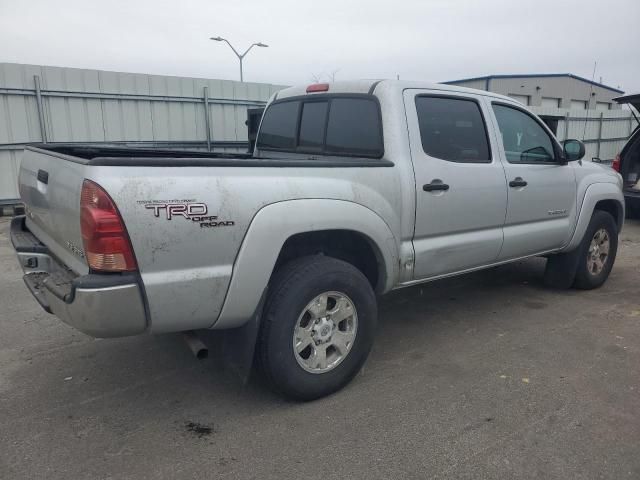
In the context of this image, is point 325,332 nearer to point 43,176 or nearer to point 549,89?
point 43,176

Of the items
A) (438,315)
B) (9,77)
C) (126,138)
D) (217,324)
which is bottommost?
(438,315)

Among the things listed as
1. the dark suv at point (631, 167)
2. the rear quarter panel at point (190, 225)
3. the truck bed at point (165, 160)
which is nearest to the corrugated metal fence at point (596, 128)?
the dark suv at point (631, 167)

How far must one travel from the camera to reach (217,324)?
278 centimetres

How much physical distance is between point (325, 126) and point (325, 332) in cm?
163

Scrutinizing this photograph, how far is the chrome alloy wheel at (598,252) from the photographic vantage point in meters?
5.33

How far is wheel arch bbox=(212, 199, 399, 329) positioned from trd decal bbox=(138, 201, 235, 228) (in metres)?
0.20

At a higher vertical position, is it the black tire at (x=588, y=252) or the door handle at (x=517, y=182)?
the door handle at (x=517, y=182)

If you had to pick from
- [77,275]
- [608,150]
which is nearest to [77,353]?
[77,275]

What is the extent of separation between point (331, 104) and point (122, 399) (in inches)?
97.6

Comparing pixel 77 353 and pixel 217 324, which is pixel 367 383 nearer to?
pixel 217 324

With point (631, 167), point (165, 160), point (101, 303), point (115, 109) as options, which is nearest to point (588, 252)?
point (165, 160)

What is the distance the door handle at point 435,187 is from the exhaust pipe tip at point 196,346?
1.75 meters

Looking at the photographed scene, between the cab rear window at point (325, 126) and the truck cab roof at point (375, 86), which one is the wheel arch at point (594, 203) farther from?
the cab rear window at point (325, 126)

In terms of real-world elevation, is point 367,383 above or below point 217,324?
below
